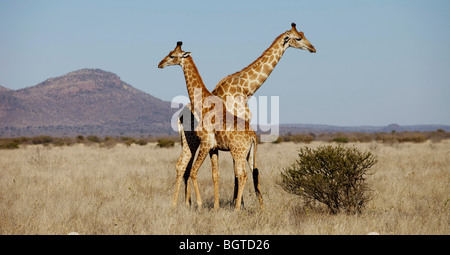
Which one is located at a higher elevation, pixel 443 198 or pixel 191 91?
pixel 191 91

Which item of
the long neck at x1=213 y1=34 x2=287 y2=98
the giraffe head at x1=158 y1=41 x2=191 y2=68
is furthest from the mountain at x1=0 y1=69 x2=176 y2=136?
the long neck at x1=213 y1=34 x2=287 y2=98

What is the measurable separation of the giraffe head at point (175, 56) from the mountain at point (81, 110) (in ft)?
334

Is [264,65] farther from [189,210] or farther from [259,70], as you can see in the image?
[189,210]

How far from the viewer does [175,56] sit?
7.92m

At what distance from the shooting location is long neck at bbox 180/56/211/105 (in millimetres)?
7914

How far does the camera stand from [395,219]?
7320 millimetres

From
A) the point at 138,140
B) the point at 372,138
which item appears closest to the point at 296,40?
the point at 138,140

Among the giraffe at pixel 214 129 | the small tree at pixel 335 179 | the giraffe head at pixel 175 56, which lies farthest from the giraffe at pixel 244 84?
the small tree at pixel 335 179

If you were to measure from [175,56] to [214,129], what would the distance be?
159cm

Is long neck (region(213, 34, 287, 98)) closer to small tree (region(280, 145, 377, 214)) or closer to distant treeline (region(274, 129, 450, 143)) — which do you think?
small tree (region(280, 145, 377, 214))

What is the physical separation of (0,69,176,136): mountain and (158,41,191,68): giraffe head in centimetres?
10171
